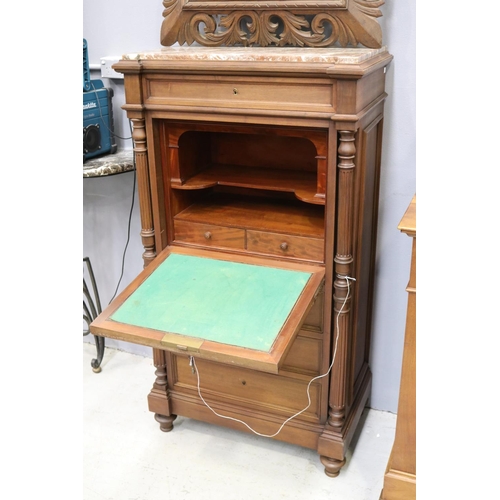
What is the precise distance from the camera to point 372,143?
77.7 inches

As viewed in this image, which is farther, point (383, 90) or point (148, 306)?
point (383, 90)

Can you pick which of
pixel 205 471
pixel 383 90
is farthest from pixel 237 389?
pixel 383 90

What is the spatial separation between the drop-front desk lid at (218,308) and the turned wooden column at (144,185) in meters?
0.12

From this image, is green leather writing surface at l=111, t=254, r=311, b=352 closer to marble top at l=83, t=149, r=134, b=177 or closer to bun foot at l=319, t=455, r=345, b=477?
marble top at l=83, t=149, r=134, b=177

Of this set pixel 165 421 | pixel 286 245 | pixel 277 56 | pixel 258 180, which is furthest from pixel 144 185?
pixel 165 421

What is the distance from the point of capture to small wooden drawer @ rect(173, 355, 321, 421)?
2.12m

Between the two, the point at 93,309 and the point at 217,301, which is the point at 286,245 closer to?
the point at 217,301

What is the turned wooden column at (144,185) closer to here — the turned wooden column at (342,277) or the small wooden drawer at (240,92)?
the small wooden drawer at (240,92)

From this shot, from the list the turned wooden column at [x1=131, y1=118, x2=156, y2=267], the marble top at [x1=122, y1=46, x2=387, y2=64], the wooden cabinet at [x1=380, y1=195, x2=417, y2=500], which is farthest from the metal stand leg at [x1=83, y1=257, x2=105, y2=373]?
the wooden cabinet at [x1=380, y1=195, x2=417, y2=500]

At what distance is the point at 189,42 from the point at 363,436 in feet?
5.46

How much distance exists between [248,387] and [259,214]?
2.17 ft
